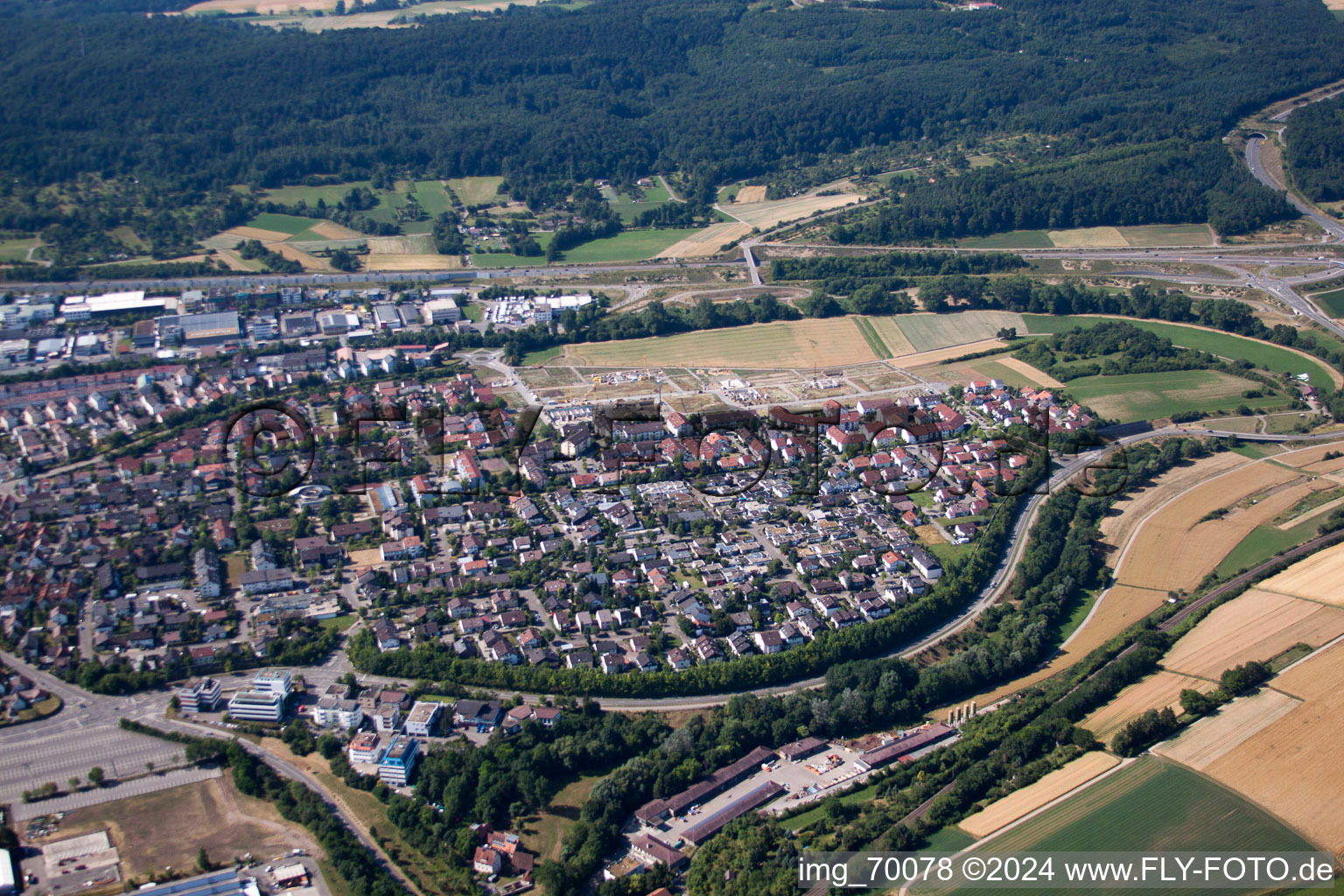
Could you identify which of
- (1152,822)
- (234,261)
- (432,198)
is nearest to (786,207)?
(432,198)

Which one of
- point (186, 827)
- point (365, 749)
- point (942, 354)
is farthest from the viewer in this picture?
point (942, 354)

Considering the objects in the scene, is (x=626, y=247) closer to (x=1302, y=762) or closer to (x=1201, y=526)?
(x=1201, y=526)

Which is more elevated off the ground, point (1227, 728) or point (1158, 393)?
point (1158, 393)

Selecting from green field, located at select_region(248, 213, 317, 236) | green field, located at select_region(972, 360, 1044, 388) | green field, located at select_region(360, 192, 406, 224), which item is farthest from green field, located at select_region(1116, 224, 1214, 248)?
green field, located at select_region(248, 213, 317, 236)

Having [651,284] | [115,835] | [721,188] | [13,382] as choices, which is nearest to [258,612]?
[115,835]

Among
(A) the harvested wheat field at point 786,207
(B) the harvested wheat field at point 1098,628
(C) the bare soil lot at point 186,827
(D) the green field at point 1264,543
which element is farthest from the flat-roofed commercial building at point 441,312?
(D) the green field at point 1264,543

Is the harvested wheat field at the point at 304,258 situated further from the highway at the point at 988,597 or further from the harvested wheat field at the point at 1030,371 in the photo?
the highway at the point at 988,597

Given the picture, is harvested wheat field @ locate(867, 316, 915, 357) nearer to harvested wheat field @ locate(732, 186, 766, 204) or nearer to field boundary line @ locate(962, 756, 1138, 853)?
harvested wheat field @ locate(732, 186, 766, 204)
